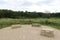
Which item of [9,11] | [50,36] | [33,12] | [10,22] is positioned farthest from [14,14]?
[50,36]

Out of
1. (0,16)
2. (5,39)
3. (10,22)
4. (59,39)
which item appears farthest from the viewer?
(0,16)

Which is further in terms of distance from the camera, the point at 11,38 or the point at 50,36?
the point at 50,36

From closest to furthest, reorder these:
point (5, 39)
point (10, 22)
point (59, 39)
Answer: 1. point (5, 39)
2. point (59, 39)
3. point (10, 22)

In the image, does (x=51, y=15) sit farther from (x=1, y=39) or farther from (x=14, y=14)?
(x=1, y=39)

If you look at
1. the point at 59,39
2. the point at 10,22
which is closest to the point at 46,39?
the point at 59,39

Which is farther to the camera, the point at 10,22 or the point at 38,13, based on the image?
the point at 38,13

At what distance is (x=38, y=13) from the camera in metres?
24.1

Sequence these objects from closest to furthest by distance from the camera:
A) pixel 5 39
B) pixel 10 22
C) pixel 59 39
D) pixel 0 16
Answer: pixel 5 39 → pixel 59 39 → pixel 10 22 → pixel 0 16

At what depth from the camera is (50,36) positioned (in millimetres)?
10008

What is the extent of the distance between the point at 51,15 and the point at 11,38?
1589 cm

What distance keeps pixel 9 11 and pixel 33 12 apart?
358 cm

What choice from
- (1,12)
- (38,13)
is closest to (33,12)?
(38,13)

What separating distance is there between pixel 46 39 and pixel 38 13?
15.2 metres

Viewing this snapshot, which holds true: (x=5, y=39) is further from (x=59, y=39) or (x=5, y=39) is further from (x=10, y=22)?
(x=10, y=22)
